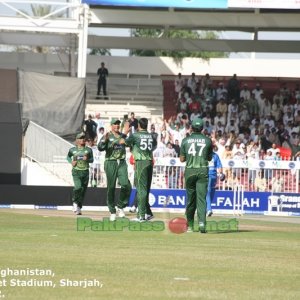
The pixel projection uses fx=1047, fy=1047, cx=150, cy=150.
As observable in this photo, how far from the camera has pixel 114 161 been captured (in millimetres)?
22562

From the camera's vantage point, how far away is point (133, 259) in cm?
1376

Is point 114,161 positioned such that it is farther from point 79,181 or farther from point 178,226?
point 178,226

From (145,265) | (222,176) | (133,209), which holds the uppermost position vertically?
(222,176)

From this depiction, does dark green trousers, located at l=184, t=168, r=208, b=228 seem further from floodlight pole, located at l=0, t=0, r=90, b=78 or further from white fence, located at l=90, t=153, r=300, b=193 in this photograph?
floodlight pole, located at l=0, t=0, r=90, b=78

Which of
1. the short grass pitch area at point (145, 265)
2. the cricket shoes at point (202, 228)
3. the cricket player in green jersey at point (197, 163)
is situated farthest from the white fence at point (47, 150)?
the cricket player in green jersey at point (197, 163)

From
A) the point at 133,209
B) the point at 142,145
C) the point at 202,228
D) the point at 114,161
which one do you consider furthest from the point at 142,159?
the point at 133,209

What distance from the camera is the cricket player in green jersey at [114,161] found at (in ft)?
73.1

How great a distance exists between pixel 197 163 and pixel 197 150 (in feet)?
0.81

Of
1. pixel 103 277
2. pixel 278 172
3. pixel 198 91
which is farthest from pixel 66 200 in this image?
pixel 103 277

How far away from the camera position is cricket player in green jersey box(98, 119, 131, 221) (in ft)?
73.1

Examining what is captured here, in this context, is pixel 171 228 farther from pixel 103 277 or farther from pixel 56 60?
pixel 56 60

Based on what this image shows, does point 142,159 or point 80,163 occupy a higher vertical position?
point 142,159

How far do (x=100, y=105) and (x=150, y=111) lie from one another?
2063mm

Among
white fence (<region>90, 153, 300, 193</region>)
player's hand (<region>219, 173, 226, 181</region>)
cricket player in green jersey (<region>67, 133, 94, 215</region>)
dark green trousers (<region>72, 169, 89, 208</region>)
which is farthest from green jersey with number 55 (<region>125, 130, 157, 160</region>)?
white fence (<region>90, 153, 300, 193</region>)
